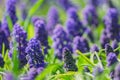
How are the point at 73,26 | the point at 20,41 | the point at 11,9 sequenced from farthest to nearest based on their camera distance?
the point at 73,26
the point at 11,9
the point at 20,41

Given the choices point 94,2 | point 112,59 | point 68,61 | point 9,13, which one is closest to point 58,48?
point 9,13

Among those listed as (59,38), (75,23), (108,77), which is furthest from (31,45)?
(75,23)

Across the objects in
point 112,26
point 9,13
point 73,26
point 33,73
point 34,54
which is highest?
point 9,13

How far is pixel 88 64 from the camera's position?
449 cm

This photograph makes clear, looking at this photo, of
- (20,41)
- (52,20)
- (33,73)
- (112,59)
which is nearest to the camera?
(33,73)

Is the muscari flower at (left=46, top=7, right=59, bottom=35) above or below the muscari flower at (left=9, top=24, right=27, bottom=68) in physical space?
above

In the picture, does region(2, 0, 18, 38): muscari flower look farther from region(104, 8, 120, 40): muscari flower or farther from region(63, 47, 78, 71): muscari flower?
region(63, 47, 78, 71): muscari flower

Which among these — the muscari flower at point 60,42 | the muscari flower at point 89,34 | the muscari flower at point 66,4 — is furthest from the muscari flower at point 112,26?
the muscari flower at point 66,4

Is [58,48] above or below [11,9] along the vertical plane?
below

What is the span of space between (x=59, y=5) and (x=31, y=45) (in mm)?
5690

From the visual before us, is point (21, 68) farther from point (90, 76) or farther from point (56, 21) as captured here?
point (56, 21)

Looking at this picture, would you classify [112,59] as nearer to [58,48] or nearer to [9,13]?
[58,48]

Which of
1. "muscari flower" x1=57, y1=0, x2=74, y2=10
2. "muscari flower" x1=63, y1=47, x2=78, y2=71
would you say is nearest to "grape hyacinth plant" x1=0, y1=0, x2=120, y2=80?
"muscari flower" x1=63, y1=47, x2=78, y2=71

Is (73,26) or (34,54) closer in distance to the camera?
(34,54)
